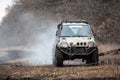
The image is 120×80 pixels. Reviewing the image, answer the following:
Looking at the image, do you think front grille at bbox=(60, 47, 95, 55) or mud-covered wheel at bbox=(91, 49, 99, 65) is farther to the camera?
mud-covered wheel at bbox=(91, 49, 99, 65)

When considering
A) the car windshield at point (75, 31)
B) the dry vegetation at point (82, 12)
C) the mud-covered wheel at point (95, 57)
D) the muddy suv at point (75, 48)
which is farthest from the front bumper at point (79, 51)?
the dry vegetation at point (82, 12)

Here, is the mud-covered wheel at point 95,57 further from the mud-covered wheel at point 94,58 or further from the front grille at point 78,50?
the front grille at point 78,50

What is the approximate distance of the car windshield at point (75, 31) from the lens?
71.7 feet

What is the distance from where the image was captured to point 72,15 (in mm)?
50312

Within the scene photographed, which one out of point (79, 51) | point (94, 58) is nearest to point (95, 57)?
point (94, 58)

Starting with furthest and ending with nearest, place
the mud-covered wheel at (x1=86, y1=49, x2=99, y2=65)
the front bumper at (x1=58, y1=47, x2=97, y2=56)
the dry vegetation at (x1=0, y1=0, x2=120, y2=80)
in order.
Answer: the dry vegetation at (x1=0, y1=0, x2=120, y2=80) < the mud-covered wheel at (x1=86, y1=49, x2=99, y2=65) < the front bumper at (x1=58, y1=47, x2=97, y2=56)

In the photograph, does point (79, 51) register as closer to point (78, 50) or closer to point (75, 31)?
point (78, 50)

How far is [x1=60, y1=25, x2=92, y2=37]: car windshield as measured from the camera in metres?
21.9

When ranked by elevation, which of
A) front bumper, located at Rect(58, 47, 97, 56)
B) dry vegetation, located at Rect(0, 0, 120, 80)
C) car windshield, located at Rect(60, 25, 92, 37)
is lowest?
front bumper, located at Rect(58, 47, 97, 56)

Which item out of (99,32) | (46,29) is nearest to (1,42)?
(46,29)

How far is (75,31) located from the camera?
2220cm

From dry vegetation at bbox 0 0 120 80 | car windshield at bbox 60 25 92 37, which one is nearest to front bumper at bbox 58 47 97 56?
car windshield at bbox 60 25 92 37

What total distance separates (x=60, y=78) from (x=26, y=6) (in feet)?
160

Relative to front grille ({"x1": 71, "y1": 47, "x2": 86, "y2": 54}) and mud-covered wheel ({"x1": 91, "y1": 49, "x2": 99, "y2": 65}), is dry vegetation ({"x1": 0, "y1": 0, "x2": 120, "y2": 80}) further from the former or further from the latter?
front grille ({"x1": 71, "y1": 47, "x2": 86, "y2": 54})
